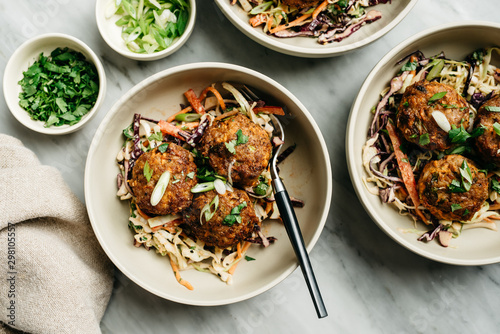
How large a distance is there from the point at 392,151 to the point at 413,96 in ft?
1.38

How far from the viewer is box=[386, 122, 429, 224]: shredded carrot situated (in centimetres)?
264

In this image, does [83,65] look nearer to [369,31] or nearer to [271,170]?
[271,170]

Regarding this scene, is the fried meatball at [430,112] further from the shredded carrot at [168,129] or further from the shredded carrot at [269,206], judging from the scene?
the shredded carrot at [168,129]

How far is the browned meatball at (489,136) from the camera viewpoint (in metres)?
2.45

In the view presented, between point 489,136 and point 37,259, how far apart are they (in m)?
3.08

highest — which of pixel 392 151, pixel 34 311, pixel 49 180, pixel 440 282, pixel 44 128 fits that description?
pixel 392 151

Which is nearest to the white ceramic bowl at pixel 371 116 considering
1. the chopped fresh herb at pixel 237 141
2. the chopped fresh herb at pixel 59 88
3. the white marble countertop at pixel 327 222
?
the white marble countertop at pixel 327 222

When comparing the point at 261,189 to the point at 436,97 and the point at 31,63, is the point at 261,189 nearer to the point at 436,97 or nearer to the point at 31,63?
the point at 436,97

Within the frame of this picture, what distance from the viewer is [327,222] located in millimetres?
2912

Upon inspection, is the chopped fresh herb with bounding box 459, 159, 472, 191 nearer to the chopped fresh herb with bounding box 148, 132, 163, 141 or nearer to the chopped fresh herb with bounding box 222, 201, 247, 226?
the chopped fresh herb with bounding box 222, 201, 247, 226

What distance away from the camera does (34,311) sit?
257 centimetres

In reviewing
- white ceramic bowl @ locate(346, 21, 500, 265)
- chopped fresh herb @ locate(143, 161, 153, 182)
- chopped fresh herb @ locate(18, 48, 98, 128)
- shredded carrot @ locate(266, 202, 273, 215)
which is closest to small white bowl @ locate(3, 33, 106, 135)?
chopped fresh herb @ locate(18, 48, 98, 128)

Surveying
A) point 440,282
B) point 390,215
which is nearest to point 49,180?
point 390,215

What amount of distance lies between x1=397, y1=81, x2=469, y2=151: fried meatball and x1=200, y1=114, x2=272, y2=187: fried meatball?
0.94m
